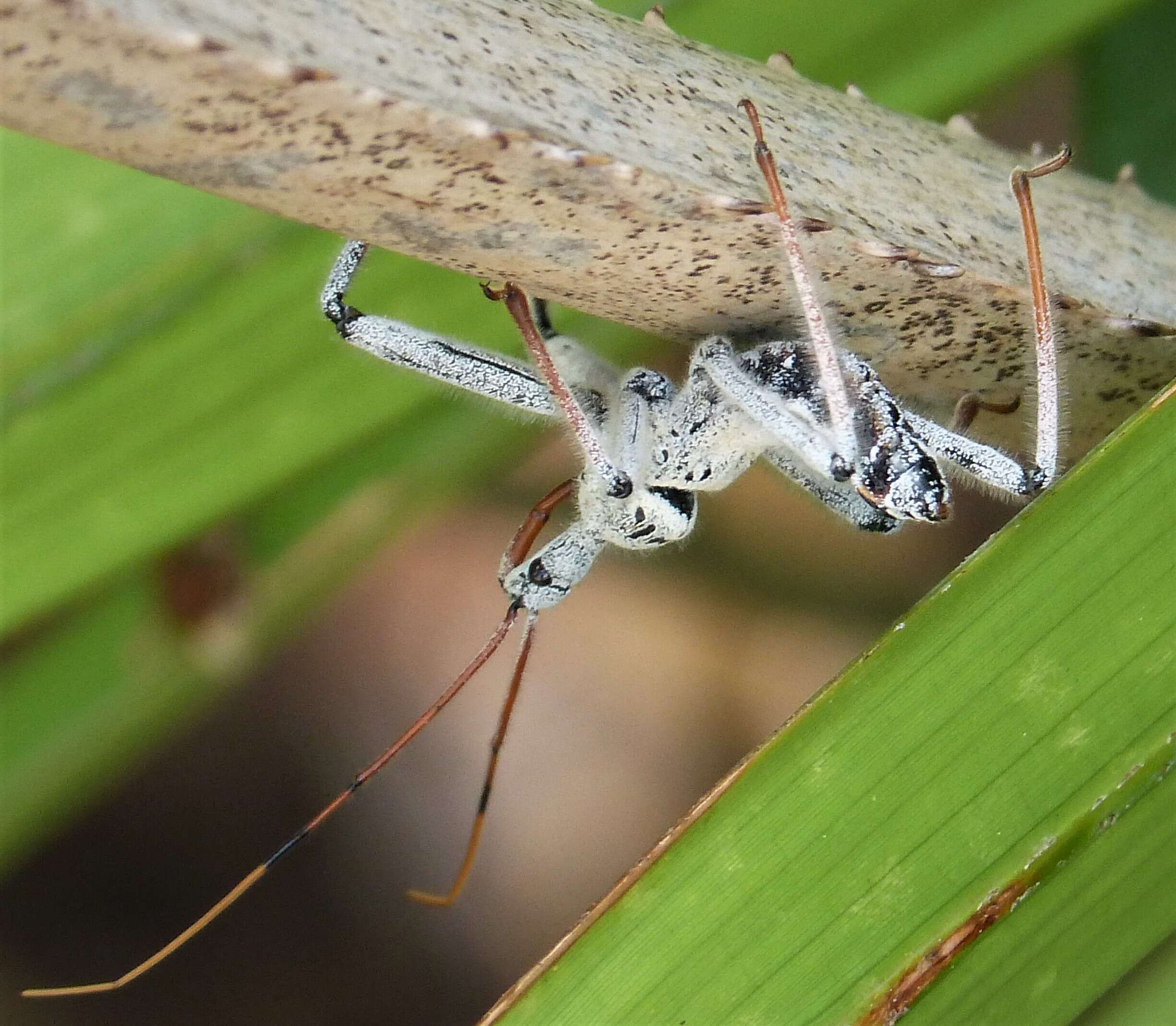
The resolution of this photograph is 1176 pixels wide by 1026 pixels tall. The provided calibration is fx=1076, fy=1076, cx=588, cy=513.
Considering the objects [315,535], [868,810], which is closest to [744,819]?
[868,810]

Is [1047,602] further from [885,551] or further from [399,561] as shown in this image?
[399,561]

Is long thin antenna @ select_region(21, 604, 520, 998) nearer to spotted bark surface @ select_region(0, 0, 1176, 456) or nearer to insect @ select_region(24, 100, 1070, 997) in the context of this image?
insect @ select_region(24, 100, 1070, 997)

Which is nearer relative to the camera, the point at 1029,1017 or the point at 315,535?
the point at 1029,1017

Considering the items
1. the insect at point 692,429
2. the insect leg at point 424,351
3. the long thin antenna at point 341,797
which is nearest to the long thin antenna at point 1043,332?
the insect at point 692,429

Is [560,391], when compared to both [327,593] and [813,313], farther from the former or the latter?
[327,593]

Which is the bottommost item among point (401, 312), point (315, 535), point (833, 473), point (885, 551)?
point (315, 535)

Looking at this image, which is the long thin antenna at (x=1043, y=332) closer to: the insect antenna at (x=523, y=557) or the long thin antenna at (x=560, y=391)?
the long thin antenna at (x=560, y=391)
